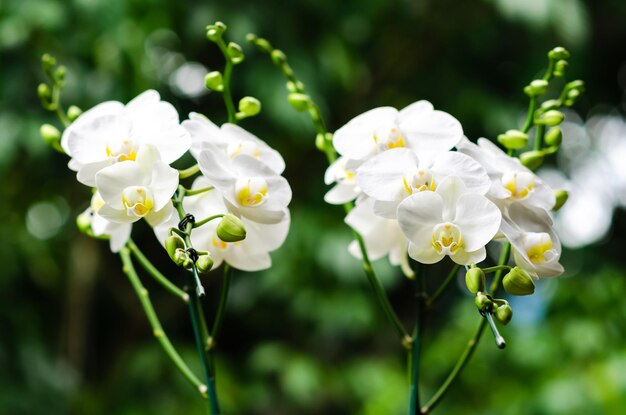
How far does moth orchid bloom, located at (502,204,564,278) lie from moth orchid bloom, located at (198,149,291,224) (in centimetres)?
10

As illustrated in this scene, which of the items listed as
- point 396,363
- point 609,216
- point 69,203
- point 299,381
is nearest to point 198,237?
point 299,381

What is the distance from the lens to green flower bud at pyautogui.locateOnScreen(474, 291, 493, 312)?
0.25 metres

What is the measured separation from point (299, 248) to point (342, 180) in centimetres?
96

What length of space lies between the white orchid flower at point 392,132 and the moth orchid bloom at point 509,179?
16 mm

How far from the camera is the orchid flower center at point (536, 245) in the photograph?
0.96 feet

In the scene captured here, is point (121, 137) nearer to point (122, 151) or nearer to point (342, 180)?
point (122, 151)

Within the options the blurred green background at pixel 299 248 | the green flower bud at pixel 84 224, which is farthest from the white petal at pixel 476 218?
the blurred green background at pixel 299 248

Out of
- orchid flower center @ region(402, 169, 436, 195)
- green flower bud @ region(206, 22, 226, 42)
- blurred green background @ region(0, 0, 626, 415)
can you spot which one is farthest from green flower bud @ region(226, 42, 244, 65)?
blurred green background @ region(0, 0, 626, 415)

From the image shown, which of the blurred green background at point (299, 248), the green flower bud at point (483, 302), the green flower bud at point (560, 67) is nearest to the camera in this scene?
the green flower bud at point (483, 302)

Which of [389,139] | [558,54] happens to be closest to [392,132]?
[389,139]

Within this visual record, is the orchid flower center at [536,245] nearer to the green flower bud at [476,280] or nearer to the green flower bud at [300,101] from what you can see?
the green flower bud at [476,280]

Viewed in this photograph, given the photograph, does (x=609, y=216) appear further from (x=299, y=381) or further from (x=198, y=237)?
(x=198, y=237)

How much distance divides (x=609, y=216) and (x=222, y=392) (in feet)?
3.88

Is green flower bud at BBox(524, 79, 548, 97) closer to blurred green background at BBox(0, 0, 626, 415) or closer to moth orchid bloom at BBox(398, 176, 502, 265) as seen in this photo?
moth orchid bloom at BBox(398, 176, 502, 265)
